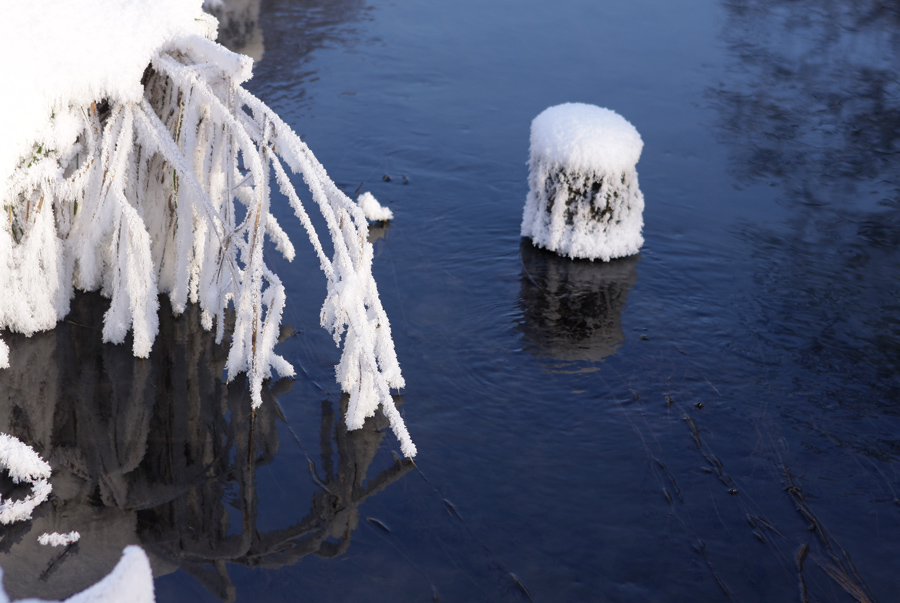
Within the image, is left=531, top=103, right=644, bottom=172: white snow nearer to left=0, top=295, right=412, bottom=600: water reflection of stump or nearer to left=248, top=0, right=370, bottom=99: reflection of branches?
left=0, top=295, right=412, bottom=600: water reflection of stump

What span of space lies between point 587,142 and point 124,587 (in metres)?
5.94

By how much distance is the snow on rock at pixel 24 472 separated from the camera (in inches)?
213

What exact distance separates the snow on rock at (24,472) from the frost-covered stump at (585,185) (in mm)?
5413

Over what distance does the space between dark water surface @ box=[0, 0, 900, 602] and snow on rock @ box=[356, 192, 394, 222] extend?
22 cm

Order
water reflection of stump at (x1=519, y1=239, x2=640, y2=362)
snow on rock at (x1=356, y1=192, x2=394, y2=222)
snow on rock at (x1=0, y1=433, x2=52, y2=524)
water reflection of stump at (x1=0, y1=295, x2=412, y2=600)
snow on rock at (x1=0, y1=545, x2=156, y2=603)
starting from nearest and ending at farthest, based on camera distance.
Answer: snow on rock at (x1=0, y1=545, x2=156, y2=603)
water reflection of stump at (x1=0, y1=295, x2=412, y2=600)
snow on rock at (x1=0, y1=433, x2=52, y2=524)
water reflection of stump at (x1=519, y1=239, x2=640, y2=362)
snow on rock at (x1=356, y1=192, x2=394, y2=222)

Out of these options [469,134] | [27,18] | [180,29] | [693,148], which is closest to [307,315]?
[180,29]

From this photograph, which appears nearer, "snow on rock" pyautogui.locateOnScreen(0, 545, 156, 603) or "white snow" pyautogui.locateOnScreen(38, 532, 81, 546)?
"snow on rock" pyautogui.locateOnScreen(0, 545, 156, 603)

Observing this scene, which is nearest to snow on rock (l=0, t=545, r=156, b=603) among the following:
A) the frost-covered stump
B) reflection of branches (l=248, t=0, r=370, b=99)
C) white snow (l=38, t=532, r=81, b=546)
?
white snow (l=38, t=532, r=81, b=546)

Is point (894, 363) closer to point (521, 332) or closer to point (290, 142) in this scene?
point (521, 332)

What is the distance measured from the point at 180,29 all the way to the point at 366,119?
21.0ft

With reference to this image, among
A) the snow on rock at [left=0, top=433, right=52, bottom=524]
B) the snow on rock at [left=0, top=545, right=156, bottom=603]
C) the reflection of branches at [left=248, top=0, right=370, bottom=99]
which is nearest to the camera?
the snow on rock at [left=0, top=545, right=156, bottom=603]

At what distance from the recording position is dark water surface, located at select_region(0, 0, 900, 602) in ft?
17.1

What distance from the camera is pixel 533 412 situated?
262 inches

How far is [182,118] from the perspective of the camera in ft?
21.8
